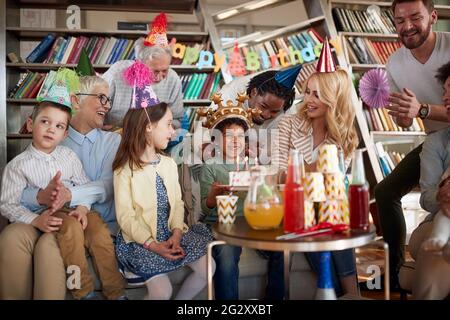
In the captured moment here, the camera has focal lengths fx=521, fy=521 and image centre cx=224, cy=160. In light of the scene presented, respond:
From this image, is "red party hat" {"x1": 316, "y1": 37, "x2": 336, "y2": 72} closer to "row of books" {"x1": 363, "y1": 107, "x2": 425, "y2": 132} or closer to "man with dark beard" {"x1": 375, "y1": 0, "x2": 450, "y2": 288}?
"man with dark beard" {"x1": 375, "y1": 0, "x2": 450, "y2": 288}

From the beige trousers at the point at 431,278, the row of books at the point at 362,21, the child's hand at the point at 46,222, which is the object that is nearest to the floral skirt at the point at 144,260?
the child's hand at the point at 46,222

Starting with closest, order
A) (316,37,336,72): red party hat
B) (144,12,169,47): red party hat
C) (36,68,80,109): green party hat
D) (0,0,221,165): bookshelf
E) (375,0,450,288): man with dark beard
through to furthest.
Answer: (36,68,80,109): green party hat
(316,37,336,72): red party hat
(375,0,450,288): man with dark beard
(144,12,169,47): red party hat
(0,0,221,165): bookshelf

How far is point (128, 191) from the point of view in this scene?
2250 millimetres

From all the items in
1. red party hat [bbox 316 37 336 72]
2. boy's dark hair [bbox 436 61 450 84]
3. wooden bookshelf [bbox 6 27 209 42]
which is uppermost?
wooden bookshelf [bbox 6 27 209 42]

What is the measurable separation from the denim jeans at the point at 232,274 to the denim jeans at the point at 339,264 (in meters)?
0.15

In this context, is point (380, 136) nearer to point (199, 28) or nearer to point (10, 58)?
point (199, 28)

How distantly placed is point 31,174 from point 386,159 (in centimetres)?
285

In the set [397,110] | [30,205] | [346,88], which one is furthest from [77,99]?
[397,110]

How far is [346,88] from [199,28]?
2361mm

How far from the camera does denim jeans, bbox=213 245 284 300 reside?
2141 mm

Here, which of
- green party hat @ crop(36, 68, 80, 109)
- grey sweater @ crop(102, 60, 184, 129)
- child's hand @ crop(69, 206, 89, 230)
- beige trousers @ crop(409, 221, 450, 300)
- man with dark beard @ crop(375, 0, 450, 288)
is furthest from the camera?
grey sweater @ crop(102, 60, 184, 129)

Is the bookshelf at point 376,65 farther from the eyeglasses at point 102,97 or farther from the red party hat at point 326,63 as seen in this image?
the eyeglasses at point 102,97

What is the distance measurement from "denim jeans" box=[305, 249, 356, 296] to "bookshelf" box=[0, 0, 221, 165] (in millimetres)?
2200

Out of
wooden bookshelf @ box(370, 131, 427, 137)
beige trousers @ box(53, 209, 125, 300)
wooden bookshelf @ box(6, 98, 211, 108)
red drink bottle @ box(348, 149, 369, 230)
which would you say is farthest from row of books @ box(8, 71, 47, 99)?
red drink bottle @ box(348, 149, 369, 230)
